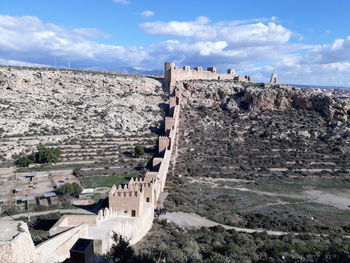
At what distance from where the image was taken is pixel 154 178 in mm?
23312

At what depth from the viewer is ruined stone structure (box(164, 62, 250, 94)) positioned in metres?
50.3

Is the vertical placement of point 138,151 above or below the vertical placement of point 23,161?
above

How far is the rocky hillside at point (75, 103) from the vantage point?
3775 centimetres

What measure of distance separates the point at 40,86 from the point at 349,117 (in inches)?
1762

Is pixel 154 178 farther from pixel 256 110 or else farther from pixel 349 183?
pixel 256 110

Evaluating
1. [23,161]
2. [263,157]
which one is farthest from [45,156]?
[263,157]

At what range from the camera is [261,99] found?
46.1m

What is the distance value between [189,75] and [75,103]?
19102 mm

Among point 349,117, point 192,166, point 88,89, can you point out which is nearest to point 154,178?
point 192,166

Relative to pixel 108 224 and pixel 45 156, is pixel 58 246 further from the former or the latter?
pixel 45 156

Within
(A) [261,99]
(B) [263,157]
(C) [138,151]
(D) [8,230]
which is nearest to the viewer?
(D) [8,230]

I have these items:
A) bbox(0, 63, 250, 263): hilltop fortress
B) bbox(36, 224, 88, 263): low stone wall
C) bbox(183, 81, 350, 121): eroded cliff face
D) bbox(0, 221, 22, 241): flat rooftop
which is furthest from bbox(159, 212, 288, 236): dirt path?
bbox(183, 81, 350, 121): eroded cliff face

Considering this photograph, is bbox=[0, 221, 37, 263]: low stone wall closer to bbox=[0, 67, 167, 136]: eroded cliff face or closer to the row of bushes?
the row of bushes

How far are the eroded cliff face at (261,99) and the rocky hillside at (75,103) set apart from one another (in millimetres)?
6018
